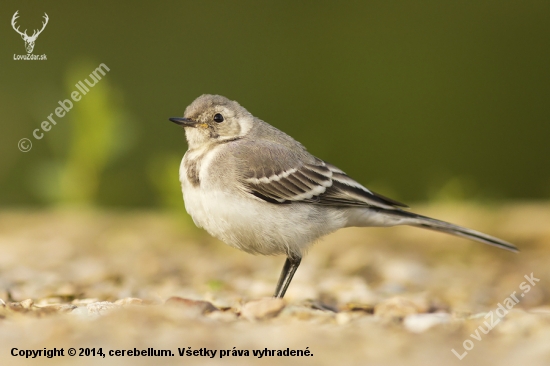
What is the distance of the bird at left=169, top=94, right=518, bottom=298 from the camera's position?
4871 mm

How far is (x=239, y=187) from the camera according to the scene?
4.95 meters

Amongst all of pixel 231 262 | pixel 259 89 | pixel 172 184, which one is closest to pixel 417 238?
pixel 231 262

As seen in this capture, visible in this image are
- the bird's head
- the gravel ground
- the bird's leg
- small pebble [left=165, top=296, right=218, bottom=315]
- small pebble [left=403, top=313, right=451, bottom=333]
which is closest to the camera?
the gravel ground

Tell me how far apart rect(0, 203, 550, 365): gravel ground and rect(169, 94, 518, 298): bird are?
51 centimetres

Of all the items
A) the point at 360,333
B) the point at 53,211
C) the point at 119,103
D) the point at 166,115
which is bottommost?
the point at 360,333

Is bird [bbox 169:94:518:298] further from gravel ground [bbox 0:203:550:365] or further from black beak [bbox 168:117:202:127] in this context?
gravel ground [bbox 0:203:550:365]

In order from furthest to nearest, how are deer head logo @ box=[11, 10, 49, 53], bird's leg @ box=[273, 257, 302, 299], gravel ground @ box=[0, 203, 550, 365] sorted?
deer head logo @ box=[11, 10, 49, 53]
bird's leg @ box=[273, 257, 302, 299]
gravel ground @ box=[0, 203, 550, 365]

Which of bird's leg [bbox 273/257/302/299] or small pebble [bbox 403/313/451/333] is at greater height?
bird's leg [bbox 273/257/302/299]

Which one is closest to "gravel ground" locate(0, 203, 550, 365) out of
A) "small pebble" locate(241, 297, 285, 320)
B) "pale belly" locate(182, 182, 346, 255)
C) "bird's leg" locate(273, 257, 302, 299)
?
"small pebble" locate(241, 297, 285, 320)

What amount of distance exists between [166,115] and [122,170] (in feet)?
3.65

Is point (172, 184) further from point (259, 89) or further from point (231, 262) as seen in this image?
point (259, 89)

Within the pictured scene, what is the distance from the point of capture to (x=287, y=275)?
539cm

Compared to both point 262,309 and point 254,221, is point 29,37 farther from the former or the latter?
point 262,309

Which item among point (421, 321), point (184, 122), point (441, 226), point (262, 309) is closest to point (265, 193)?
point (184, 122)
